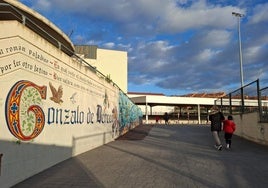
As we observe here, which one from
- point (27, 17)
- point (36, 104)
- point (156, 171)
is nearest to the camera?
point (36, 104)

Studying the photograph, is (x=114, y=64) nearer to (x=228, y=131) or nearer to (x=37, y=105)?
(x=228, y=131)

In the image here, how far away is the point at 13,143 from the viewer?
6617 millimetres

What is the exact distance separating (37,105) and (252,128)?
12.0m

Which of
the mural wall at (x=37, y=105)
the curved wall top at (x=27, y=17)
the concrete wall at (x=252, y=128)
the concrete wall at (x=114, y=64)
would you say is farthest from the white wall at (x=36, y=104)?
the concrete wall at (x=114, y=64)

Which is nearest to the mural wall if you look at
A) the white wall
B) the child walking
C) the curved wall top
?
the white wall

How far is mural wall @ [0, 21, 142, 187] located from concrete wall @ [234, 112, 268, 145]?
7708 mm

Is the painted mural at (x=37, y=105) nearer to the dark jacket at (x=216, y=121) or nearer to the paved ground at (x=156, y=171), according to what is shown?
the paved ground at (x=156, y=171)

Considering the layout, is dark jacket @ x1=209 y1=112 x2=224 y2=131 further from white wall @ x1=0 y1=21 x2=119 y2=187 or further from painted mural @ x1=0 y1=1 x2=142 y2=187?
white wall @ x1=0 y1=21 x2=119 y2=187

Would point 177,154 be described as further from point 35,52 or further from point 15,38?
point 15,38

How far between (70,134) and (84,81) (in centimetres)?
256

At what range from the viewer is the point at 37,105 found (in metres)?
7.95

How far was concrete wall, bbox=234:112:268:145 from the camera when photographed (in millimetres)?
14492

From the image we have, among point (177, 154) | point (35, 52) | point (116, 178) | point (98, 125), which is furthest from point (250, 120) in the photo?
point (35, 52)

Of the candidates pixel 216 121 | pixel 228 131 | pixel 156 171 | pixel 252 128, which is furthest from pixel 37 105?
pixel 252 128
